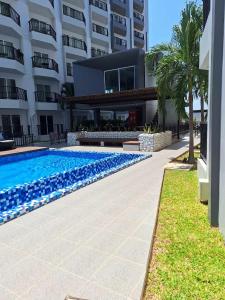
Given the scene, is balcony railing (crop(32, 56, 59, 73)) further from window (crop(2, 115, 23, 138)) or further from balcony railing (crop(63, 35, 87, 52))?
window (crop(2, 115, 23, 138))

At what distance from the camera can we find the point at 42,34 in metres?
24.8

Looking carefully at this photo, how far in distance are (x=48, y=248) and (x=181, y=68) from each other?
28.8 ft

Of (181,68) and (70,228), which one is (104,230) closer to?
(70,228)

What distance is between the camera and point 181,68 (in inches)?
391

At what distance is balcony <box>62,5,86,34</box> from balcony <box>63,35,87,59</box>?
131 cm

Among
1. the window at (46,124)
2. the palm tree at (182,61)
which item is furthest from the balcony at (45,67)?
the palm tree at (182,61)

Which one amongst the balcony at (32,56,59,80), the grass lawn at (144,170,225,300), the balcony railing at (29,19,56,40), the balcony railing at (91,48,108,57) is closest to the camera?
the grass lawn at (144,170,225,300)

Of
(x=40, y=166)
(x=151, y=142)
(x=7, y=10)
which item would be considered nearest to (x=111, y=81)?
(x=7, y=10)

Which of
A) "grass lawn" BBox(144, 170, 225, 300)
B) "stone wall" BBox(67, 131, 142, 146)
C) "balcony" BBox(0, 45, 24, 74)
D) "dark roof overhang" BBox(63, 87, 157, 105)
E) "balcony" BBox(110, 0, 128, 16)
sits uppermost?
"balcony" BBox(110, 0, 128, 16)

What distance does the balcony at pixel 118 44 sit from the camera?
127 feet

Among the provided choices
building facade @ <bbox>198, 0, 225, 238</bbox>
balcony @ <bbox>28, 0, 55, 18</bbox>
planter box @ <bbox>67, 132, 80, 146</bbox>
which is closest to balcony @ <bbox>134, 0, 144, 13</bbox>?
balcony @ <bbox>28, 0, 55, 18</bbox>

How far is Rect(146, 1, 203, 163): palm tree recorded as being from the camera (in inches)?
363

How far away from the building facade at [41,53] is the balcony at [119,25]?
446 centimetres

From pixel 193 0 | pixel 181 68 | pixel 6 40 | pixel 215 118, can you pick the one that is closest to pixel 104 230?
pixel 215 118
